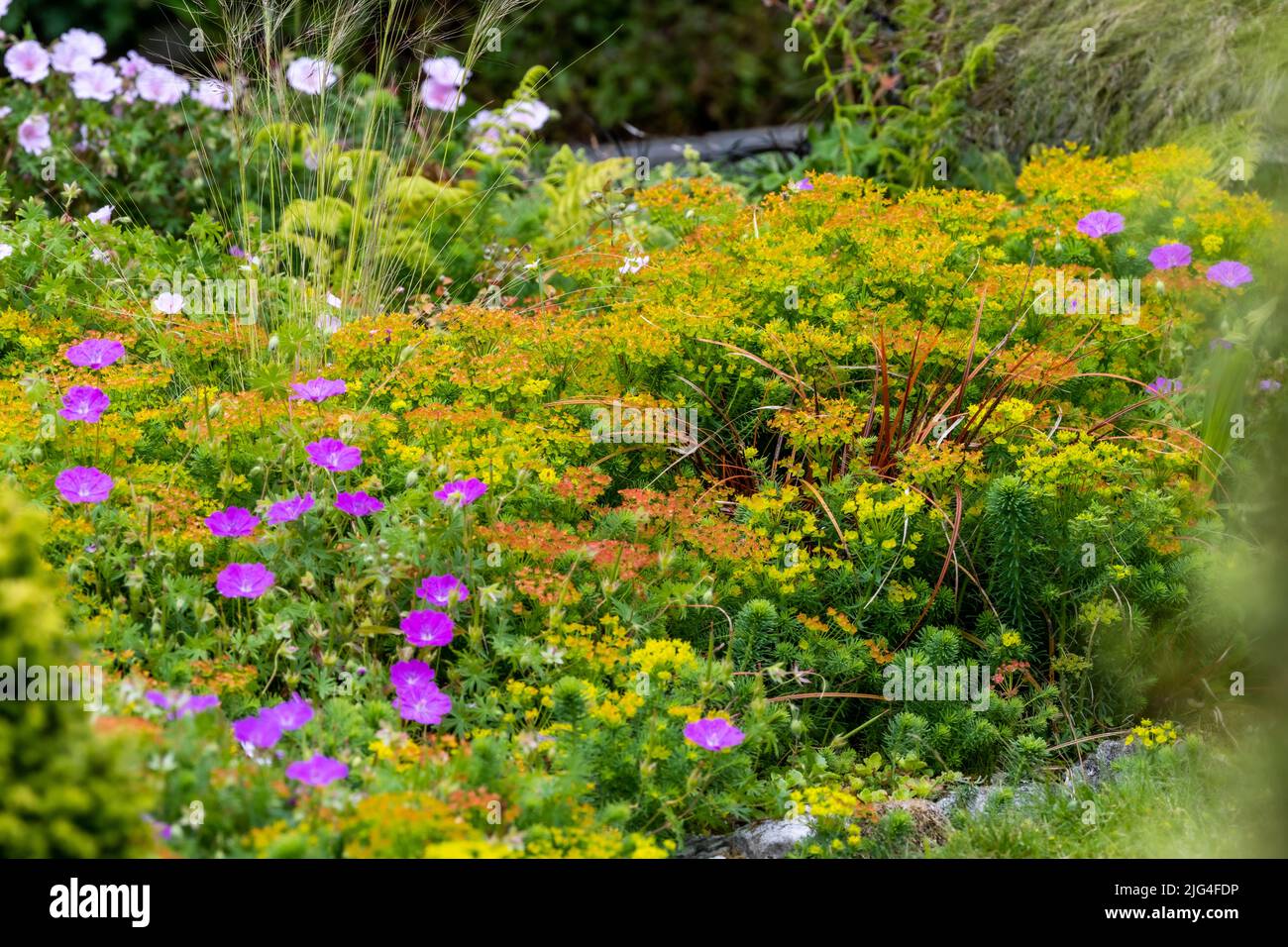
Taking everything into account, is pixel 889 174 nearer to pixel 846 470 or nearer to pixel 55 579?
pixel 846 470

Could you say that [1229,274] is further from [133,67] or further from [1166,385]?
[133,67]

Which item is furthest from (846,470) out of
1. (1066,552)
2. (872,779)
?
(872,779)

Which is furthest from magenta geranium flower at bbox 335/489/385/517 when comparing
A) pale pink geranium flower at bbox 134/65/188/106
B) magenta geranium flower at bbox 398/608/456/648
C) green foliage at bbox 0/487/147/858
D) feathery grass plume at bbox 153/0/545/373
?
pale pink geranium flower at bbox 134/65/188/106

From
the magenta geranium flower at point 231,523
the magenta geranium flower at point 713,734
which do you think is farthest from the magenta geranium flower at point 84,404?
the magenta geranium flower at point 713,734

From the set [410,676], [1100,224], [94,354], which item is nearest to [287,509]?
[410,676]

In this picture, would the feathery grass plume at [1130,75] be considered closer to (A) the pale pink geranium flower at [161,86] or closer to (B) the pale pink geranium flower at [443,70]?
(B) the pale pink geranium flower at [443,70]

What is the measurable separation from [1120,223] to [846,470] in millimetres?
1485

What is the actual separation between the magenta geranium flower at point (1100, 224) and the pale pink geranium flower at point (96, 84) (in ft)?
13.5

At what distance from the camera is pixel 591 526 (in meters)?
3.34

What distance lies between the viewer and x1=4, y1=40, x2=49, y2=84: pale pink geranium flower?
224 inches

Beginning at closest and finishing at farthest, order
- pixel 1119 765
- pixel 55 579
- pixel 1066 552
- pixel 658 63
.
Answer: pixel 55 579
pixel 1119 765
pixel 1066 552
pixel 658 63

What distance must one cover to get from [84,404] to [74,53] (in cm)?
343

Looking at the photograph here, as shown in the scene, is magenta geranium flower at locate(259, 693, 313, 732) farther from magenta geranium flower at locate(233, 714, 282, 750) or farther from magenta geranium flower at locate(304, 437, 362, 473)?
magenta geranium flower at locate(304, 437, 362, 473)

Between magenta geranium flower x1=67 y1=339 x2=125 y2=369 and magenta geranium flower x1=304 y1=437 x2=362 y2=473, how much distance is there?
2.48 ft
